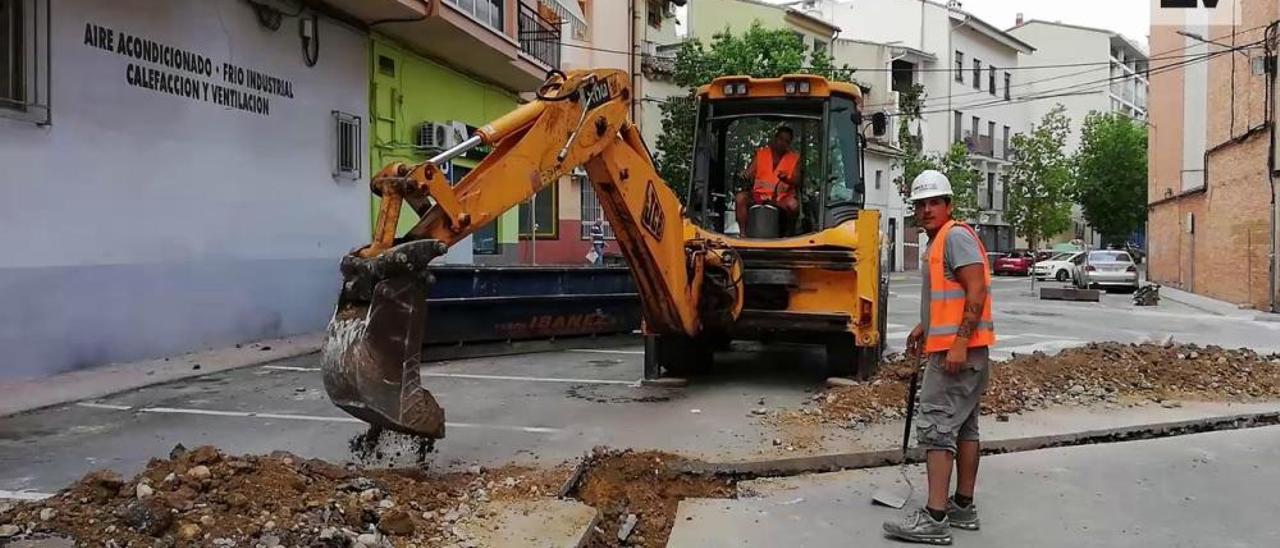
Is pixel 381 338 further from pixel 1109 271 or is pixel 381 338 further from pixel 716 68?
pixel 1109 271

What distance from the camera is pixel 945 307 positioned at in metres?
5.16

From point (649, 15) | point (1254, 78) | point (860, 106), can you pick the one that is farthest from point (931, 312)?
point (649, 15)

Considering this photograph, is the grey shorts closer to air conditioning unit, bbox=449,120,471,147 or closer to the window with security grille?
the window with security grille

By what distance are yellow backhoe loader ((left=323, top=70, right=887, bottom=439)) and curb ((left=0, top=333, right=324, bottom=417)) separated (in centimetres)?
317

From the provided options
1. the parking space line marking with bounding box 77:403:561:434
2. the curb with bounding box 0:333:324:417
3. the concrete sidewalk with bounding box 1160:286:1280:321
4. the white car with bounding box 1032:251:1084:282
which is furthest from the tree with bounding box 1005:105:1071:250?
the parking space line marking with bounding box 77:403:561:434

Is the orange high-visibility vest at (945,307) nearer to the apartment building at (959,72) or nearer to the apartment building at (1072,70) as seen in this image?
the apartment building at (959,72)

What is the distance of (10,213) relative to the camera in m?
8.81

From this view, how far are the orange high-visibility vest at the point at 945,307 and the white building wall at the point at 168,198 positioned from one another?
25.8 ft

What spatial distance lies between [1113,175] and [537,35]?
132 feet

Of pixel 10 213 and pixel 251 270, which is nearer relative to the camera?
pixel 10 213

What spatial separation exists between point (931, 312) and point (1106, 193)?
167 ft

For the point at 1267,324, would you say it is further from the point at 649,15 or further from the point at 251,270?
the point at 649,15

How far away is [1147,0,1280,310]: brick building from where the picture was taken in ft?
72.8

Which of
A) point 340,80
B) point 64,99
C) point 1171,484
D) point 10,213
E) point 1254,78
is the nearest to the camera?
point 1171,484
